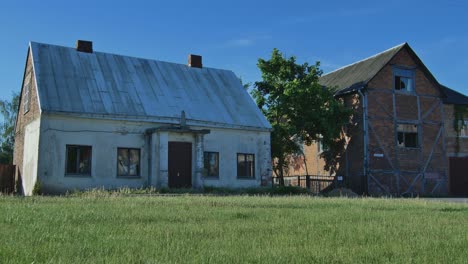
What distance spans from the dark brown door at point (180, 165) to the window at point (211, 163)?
1074 millimetres

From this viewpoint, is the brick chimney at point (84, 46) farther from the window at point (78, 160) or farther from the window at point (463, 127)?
the window at point (463, 127)

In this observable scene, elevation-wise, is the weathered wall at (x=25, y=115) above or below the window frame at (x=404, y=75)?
below

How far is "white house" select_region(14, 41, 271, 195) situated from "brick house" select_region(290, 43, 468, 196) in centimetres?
660

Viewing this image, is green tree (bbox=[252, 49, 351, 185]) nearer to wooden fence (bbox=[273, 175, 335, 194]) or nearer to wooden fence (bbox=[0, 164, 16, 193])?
wooden fence (bbox=[273, 175, 335, 194])

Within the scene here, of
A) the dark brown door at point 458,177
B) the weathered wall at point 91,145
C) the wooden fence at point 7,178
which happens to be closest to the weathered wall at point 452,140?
the dark brown door at point 458,177

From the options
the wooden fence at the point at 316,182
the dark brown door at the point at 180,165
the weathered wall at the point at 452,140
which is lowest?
the wooden fence at the point at 316,182

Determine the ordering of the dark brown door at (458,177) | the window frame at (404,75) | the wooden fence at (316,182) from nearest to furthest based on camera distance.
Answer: the wooden fence at (316,182) → the window frame at (404,75) → the dark brown door at (458,177)

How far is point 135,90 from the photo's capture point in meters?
23.8

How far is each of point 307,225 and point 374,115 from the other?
21.7 meters

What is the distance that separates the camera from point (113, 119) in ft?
70.1

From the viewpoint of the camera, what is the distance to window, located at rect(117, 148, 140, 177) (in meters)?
21.7

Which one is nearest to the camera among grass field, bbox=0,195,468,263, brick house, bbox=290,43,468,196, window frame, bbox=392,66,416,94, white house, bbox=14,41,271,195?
grass field, bbox=0,195,468,263

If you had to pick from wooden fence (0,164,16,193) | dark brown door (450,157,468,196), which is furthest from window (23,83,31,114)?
dark brown door (450,157,468,196)

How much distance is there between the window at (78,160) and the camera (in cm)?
2069
